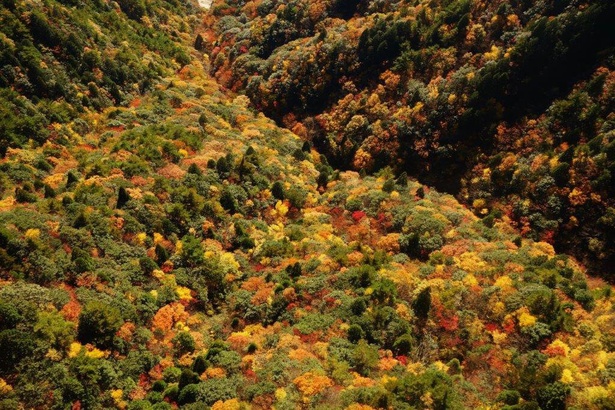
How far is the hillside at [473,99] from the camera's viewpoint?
45625 millimetres

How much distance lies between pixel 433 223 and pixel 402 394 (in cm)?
2214

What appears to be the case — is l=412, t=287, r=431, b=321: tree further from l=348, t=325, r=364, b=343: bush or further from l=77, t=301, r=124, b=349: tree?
l=77, t=301, r=124, b=349: tree

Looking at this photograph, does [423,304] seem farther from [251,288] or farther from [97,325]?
[97,325]

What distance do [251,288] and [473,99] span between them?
36880 mm

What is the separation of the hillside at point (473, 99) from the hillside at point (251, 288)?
4.29 meters

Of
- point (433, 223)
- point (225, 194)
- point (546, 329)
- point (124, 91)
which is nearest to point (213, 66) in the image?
point (124, 91)

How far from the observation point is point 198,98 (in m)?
70.2

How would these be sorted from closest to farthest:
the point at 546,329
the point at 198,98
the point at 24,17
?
the point at 546,329
the point at 24,17
the point at 198,98

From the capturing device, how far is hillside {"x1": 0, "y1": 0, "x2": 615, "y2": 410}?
27078 mm

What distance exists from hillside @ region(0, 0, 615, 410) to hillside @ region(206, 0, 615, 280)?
429 cm

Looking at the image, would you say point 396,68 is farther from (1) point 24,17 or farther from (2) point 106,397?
(2) point 106,397

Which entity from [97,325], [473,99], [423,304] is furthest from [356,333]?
[473,99]

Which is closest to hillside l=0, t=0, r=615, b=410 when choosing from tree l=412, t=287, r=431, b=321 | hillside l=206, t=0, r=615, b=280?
tree l=412, t=287, r=431, b=321

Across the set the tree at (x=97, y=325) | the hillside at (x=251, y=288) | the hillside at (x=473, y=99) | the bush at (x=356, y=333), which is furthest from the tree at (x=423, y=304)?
the tree at (x=97, y=325)
